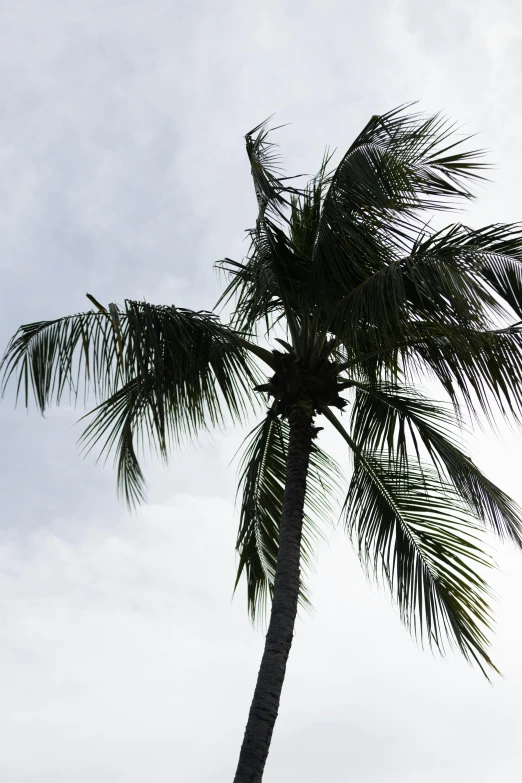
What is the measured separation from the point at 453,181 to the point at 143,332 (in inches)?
115

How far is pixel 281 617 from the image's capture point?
20.4 ft

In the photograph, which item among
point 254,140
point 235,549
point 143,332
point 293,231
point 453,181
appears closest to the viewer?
point 143,332

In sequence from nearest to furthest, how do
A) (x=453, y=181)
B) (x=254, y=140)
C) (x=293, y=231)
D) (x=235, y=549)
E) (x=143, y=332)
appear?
1. (x=143, y=332)
2. (x=453, y=181)
3. (x=254, y=140)
4. (x=293, y=231)
5. (x=235, y=549)

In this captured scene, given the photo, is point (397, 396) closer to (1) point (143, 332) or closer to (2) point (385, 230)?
(2) point (385, 230)

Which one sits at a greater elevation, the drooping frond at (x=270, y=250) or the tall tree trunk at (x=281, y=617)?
the drooping frond at (x=270, y=250)

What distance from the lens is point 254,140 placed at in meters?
7.68

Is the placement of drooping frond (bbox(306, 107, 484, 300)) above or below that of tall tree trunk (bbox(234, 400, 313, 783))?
above

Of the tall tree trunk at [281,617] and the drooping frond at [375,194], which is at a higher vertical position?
the drooping frond at [375,194]

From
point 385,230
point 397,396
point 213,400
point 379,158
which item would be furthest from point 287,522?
point 379,158

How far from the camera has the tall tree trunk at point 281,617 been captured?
18.2 feet

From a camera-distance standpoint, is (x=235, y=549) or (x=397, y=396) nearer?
(x=397, y=396)

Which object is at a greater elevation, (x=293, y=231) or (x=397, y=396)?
(x=293, y=231)

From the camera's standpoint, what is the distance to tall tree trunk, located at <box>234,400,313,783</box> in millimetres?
5562

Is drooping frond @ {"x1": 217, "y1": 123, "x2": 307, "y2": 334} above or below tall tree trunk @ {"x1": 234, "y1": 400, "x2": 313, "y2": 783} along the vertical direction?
above
